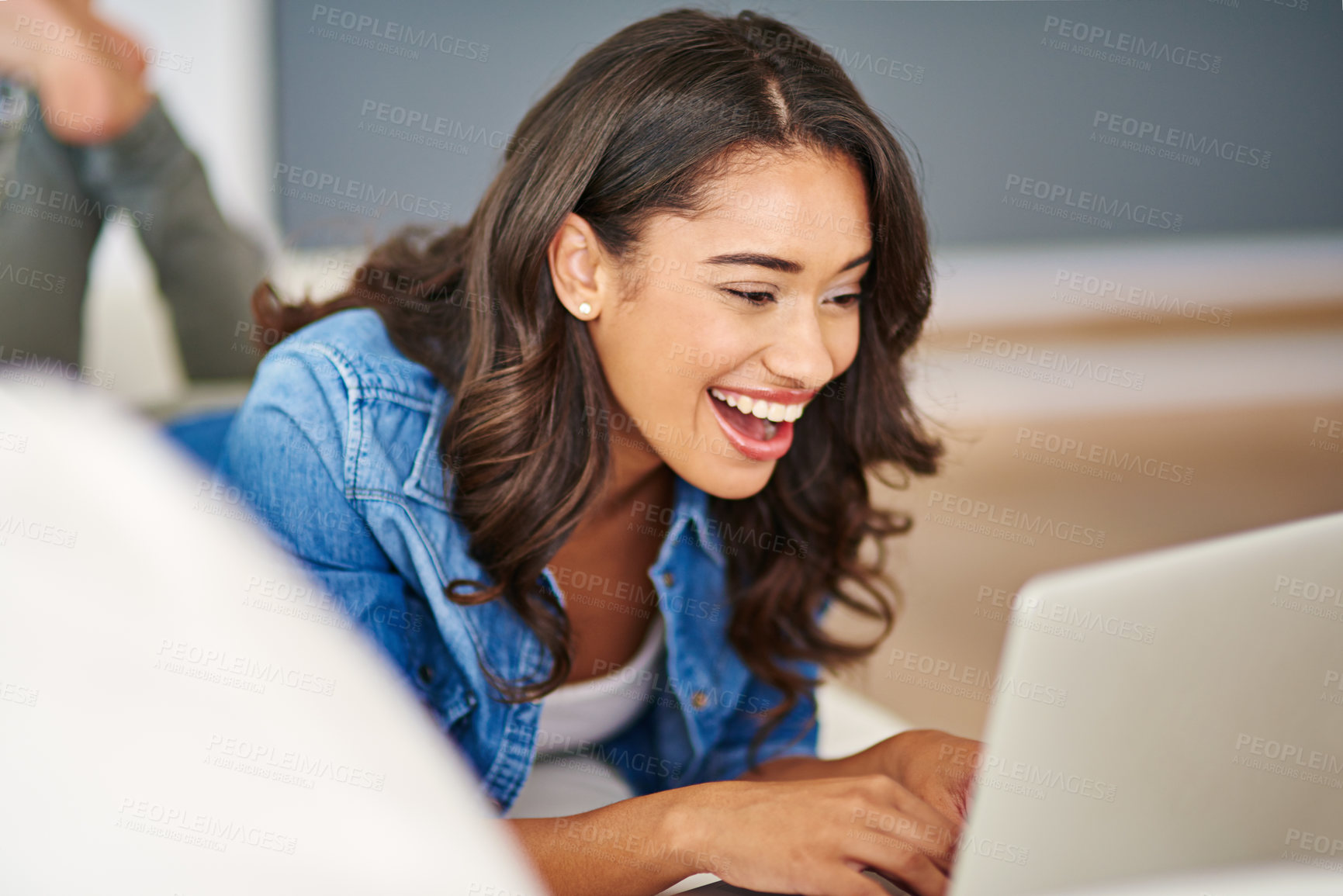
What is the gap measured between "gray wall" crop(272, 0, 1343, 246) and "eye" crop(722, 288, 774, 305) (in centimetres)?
186

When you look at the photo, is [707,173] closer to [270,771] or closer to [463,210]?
[270,771]

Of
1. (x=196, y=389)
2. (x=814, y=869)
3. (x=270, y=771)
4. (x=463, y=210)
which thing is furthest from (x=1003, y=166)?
(x=270, y=771)

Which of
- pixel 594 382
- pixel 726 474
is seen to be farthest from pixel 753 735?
pixel 594 382

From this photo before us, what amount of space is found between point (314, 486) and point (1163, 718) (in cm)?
84

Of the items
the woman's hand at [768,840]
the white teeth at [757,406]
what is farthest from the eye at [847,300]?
the woman's hand at [768,840]

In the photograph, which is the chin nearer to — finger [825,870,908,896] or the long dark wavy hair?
the long dark wavy hair

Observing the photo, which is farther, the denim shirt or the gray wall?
the gray wall

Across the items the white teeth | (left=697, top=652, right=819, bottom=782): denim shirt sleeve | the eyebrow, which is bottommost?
(left=697, top=652, right=819, bottom=782): denim shirt sleeve

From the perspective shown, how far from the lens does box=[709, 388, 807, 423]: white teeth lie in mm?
1154

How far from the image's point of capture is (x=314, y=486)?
109cm

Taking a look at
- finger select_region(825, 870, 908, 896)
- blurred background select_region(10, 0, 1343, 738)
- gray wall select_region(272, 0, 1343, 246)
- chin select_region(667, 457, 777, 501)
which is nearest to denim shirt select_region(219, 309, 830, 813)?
chin select_region(667, 457, 777, 501)

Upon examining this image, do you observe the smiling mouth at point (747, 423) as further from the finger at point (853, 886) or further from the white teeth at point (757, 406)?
the finger at point (853, 886)

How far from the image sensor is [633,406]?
3.91ft

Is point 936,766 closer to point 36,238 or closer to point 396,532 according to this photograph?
point 396,532
